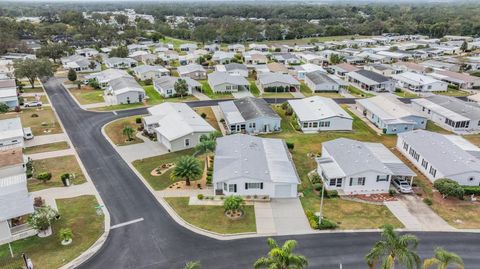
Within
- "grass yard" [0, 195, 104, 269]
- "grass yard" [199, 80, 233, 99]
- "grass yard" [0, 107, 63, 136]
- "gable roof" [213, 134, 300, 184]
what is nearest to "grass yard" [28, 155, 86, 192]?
"grass yard" [0, 195, 104, 269]

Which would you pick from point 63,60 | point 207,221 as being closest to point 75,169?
point 207,221

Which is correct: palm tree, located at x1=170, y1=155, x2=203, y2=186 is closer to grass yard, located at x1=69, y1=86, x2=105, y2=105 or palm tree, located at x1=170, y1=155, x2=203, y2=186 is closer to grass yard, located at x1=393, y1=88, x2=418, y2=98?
grass yard, located at x1=69, y1=86, x2=105, y2=105

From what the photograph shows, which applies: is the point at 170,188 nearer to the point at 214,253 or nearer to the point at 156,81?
the point at 214,253

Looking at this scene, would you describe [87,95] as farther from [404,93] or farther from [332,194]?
[404,93]

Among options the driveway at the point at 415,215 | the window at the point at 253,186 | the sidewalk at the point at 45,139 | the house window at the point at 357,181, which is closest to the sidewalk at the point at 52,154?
the sidewalk at the point at 45,139

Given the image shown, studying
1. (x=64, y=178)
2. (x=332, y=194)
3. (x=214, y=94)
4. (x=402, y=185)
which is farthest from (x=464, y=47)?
(x=64, y=178)
